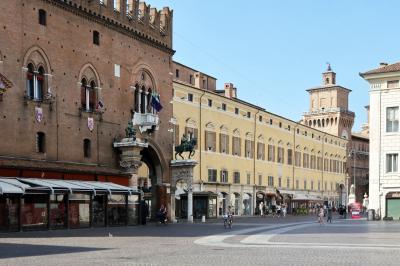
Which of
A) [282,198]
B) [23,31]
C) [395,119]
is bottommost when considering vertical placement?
[282,198]

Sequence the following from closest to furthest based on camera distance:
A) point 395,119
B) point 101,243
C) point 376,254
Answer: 1. point 376,254
2. point 101,243
3. point 395,119

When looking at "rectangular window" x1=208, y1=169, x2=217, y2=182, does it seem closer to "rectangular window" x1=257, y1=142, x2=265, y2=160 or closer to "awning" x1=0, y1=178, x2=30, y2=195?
"rectangular window" x1=257, y1=142, x2=265, y2=160

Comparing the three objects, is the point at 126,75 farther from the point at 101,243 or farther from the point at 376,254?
the point at 376,254

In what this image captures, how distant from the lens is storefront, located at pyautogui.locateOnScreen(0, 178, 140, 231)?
31781 millimetres

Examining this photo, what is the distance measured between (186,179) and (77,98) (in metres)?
12.1

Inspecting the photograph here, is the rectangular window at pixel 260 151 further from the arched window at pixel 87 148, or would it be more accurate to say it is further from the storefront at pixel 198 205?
the arched window at pixel 87 148

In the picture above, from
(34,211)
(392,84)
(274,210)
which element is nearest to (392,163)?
(392,84)

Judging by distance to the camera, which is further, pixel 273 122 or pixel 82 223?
pixel 273 122

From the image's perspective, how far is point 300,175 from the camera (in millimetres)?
89562

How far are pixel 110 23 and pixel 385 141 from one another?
76.3 feet

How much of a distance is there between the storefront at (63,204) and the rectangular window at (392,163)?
2105 cm

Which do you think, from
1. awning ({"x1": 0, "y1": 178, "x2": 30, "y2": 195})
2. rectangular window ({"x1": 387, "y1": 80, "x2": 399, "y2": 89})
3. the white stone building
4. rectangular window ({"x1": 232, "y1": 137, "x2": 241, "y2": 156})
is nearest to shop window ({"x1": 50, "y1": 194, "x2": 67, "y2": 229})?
awning ({"x1": 0, "y1": 178, "x2": 30, "y2": 195})

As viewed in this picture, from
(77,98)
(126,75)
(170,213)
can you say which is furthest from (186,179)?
(77,98)

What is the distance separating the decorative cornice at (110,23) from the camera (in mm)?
38625
